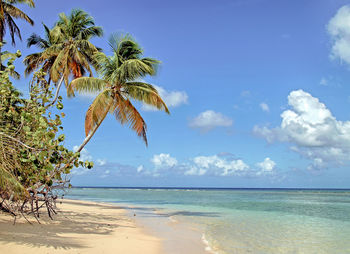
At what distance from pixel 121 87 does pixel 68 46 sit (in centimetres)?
484

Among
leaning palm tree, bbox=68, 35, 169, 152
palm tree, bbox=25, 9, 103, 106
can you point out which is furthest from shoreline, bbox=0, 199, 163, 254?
palm tree, bbox=25, 9, 103, 106

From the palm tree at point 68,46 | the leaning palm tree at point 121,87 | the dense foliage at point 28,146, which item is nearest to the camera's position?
the dense foliage at point 28,146

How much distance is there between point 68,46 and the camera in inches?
612

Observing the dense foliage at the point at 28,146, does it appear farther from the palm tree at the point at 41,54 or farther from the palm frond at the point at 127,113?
the palm tree at the point at 41,54

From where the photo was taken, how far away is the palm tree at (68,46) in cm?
1532

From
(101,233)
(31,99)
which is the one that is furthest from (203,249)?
(31,99)

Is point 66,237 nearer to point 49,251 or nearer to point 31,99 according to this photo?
point 49,251

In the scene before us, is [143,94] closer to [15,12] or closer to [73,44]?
[73,44]

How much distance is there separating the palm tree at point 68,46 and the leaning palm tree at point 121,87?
257 centimetres

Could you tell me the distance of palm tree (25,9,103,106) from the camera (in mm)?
15320

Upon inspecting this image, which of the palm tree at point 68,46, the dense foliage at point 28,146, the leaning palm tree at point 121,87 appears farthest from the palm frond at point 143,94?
the dense foliage at point 28,146

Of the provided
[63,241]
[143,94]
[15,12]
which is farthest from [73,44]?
[63,241]

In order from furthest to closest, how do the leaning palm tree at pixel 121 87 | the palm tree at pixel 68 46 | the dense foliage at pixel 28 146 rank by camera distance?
the palm tree at pixel 68 46 → the leaning palm tree at pixel 121 87 → the dense foliage at pixel 28 146

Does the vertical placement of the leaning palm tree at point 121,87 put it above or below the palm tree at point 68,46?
below
